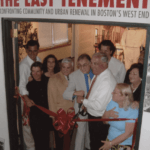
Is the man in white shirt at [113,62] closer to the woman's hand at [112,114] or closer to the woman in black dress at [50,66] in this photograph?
the woman's hand at [112,114]

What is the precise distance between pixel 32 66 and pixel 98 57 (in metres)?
0.76

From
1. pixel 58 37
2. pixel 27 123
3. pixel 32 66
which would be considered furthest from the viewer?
pixel 27 123

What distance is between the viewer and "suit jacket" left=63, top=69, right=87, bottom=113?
6.92 ft

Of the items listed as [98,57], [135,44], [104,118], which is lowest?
[104,118]

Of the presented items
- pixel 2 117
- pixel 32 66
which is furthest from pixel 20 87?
pixel 2 117

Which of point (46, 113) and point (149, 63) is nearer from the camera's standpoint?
point (149, 63)

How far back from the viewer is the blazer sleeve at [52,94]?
225 centimetres

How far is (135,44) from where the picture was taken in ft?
5.98

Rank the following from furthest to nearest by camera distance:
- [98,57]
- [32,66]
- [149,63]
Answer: [32,66] < [98,57] < [149,63]

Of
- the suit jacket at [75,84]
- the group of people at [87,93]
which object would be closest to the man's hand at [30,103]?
the group of people at [87,93]

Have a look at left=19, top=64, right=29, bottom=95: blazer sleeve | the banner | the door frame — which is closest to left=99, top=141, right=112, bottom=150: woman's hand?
the door frame

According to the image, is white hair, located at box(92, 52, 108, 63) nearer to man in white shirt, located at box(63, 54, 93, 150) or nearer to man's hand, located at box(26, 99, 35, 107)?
man in white shirt, located at box(63, 54, 93, 150)

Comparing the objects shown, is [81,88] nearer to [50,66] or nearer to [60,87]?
[60,87]

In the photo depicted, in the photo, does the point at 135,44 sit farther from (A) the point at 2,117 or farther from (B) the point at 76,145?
(A) the point at 2,117
